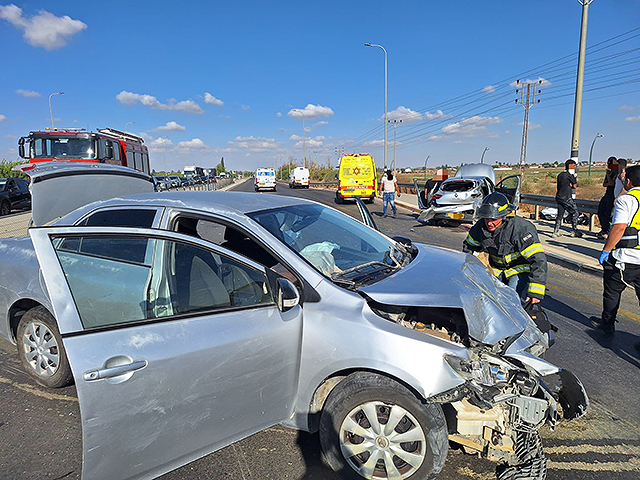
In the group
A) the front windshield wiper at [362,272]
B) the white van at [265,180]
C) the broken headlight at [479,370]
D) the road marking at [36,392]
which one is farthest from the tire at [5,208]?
the white van at [265,180]

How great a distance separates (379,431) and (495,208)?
2.41 metres

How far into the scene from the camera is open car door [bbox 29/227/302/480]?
6.63 ft

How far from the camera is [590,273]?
23.5ft

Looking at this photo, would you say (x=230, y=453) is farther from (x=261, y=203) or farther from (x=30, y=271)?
(x=30, y=271)

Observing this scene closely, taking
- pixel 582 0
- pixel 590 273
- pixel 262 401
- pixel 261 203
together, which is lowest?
pixel 590 273

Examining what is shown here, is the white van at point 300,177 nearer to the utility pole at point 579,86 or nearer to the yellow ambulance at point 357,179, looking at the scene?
the yellow ambulance at point 357,179

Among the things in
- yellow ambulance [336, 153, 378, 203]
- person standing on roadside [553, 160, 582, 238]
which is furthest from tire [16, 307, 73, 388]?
yellow ambulance [336, 153, 378, 203]

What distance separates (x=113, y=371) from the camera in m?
2.01

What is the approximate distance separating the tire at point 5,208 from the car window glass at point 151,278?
63.3 ft

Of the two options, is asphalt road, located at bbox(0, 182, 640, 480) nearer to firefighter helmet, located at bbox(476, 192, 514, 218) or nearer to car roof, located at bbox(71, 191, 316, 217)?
firefighter helmet, located at bbox(476, 192, 514, 218)

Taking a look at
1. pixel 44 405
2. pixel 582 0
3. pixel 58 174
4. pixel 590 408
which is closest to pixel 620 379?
pixel 590 408

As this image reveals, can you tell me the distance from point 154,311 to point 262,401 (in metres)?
0.78

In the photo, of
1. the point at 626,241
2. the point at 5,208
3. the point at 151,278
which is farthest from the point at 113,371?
the point at 5,208

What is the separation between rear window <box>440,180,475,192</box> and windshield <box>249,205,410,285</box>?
9.93 meters
